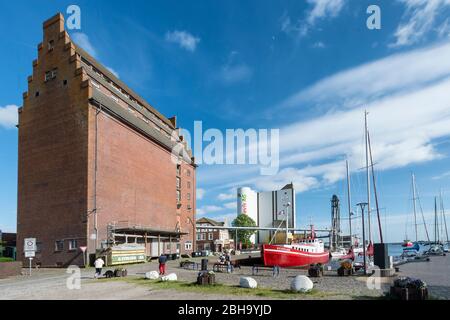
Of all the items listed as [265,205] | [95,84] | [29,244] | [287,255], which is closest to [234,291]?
[29,244]

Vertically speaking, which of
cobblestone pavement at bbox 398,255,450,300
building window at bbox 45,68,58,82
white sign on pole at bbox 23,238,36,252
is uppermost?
building window at bbox 45,68,58,82

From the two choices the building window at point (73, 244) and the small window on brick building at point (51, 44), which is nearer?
the building window at point (73, 244)

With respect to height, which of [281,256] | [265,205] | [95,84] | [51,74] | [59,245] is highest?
[51,74]

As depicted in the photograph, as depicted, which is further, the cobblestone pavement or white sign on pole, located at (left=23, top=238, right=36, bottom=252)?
white sign on pole, located at (left=23, top=238, right=36, bottom=252)

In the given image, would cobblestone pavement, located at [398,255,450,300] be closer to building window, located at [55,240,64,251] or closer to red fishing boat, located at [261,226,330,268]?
red fishing boat, located at [261,226,330,268]

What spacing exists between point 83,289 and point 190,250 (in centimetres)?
6058

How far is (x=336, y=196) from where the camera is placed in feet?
381

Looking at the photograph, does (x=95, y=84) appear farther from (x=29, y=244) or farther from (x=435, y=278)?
(x=435, y=278)

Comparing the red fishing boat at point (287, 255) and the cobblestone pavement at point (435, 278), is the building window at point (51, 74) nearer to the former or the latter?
the red fishing boat at point (287, 255)

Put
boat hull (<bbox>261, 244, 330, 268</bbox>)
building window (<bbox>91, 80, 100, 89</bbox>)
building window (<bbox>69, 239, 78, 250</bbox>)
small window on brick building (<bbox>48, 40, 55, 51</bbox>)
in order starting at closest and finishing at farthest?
building window (<bbox>69, 239, 78, 250</bbox>), boat hull (<bbox>261, 244, 330, 268</bbox>), small window on brick building (<bbox>48, 40, 55, 51</bbox>), building window (<bbox>91, 80, 100, 89</bbox>)

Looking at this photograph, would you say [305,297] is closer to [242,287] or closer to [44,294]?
[242,287]

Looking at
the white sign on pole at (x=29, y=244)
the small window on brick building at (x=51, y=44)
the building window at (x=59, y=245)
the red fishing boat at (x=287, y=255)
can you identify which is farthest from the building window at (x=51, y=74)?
the red fishing boat at (x=287, y=255)

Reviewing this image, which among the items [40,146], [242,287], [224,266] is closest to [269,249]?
[224,266]

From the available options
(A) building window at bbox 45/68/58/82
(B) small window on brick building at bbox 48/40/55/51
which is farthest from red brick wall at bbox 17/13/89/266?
(A) building window at bbox 45/68/58/82
